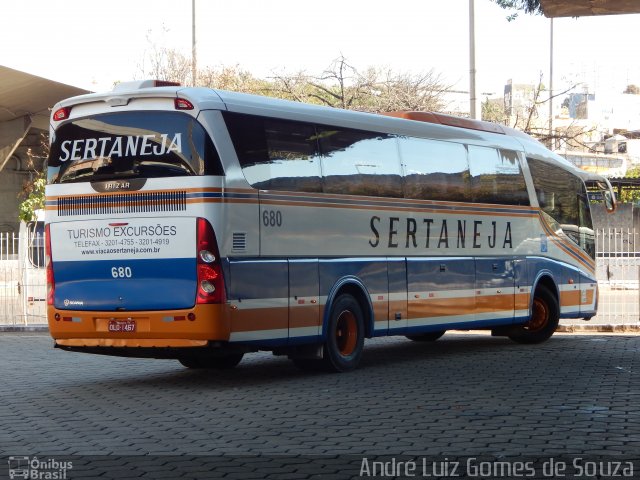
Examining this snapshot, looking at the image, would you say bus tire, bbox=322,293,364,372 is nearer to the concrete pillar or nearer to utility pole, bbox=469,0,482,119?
utility pole, bbox=469,0,482,119

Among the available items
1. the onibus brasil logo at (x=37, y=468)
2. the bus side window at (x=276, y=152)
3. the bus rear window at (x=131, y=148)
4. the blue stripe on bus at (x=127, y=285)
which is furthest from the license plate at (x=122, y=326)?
the onibus brasil logo at (x=37, y=468)

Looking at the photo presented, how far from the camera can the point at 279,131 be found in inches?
528

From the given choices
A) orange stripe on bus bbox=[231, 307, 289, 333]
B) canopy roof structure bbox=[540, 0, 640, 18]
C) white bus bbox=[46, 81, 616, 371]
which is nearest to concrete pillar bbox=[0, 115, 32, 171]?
white bus bbox=[46, 81, 616, 371]

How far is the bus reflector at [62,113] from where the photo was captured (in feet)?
43.8

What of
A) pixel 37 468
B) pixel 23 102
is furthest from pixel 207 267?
pixel 23 102

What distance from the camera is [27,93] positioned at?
40.8 metres

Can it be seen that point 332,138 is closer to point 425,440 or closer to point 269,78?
point 425,440

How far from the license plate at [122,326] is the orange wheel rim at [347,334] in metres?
2.95

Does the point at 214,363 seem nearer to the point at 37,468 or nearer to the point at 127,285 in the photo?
the point at 127,285

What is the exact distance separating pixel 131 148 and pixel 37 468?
5.40 m

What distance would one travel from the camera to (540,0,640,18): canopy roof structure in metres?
14.0

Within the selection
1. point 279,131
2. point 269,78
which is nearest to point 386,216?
point 279,131

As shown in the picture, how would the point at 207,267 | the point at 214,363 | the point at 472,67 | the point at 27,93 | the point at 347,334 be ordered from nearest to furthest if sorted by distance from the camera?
the point at 207,267 < the point at 347,334 < the point at 214,363 < the point at 472,67 < the point at 27,93

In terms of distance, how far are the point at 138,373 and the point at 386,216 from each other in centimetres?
388
